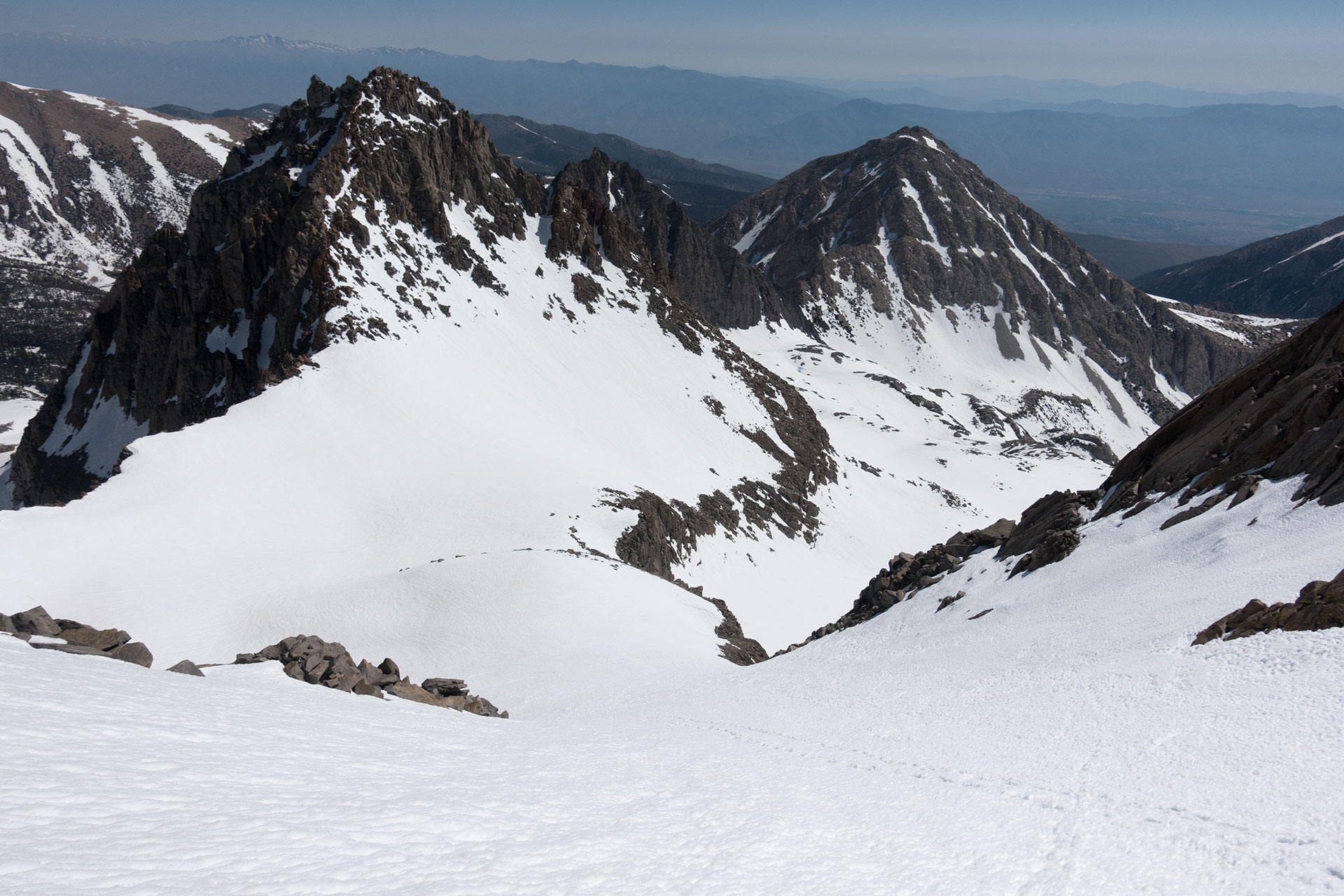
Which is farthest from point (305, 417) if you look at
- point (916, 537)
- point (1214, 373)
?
point (1214, 373)

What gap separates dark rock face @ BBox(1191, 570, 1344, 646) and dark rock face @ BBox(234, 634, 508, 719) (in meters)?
13.9

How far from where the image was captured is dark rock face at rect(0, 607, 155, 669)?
12.4 metres

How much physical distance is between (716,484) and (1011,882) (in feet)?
157

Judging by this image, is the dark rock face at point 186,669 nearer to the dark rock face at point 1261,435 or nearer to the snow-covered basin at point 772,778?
the snow-covered basin at point 772,778

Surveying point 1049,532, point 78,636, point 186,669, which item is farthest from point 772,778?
point 1049,532

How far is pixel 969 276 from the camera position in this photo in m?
169

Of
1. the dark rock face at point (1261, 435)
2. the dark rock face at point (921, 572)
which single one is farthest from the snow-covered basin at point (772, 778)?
the dark rock face at point (921, 572)

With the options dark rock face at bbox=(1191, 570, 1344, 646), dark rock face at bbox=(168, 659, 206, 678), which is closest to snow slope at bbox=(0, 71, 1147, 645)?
dark rock face at bbox=(168, 659, 206, 678)

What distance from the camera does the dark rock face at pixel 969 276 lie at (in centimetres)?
16350

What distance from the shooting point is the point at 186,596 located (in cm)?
2648

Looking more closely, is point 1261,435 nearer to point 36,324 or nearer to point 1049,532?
point 1049,532

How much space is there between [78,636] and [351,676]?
497 cm

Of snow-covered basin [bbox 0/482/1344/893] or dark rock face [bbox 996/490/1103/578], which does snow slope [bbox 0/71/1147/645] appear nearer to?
snow-covered basin [bbox 0/482/1344/893]

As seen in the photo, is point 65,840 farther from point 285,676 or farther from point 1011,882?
point 285,676
